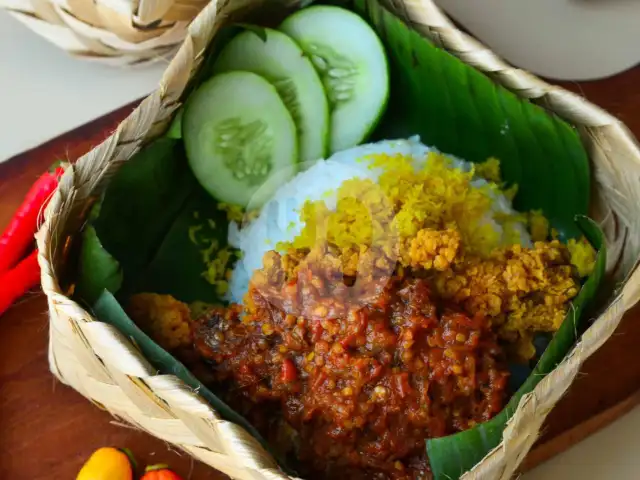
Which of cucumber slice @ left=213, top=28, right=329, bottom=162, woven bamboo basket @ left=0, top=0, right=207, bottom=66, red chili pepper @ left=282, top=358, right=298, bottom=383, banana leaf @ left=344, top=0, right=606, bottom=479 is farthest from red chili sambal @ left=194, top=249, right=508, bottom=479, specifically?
woven bamboo basket @ left=0, top=0, right=207, bottom=66

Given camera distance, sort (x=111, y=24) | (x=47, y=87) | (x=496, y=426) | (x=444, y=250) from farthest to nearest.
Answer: (x=47, y=87), (x=111, y=24), (x=444, y=250), (x=496, y=426)

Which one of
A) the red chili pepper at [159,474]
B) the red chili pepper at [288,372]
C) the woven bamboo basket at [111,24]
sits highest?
the woven bamboo basket at [111,24]

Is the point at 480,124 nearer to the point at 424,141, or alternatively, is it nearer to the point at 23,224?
the point at 424,141

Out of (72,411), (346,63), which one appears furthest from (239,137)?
(72,411)

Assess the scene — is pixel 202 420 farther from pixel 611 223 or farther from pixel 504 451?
pixel 611 223

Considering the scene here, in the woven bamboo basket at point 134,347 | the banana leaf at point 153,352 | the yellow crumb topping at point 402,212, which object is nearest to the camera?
the woven bamboo basket at point 134,347

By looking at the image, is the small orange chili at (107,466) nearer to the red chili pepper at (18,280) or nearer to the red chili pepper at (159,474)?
the red chili pepper at (159,474)

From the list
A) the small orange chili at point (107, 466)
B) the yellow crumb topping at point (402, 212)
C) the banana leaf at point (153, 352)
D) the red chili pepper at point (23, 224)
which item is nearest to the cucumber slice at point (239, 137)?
the yellow crumb topping at point (402, 212)
